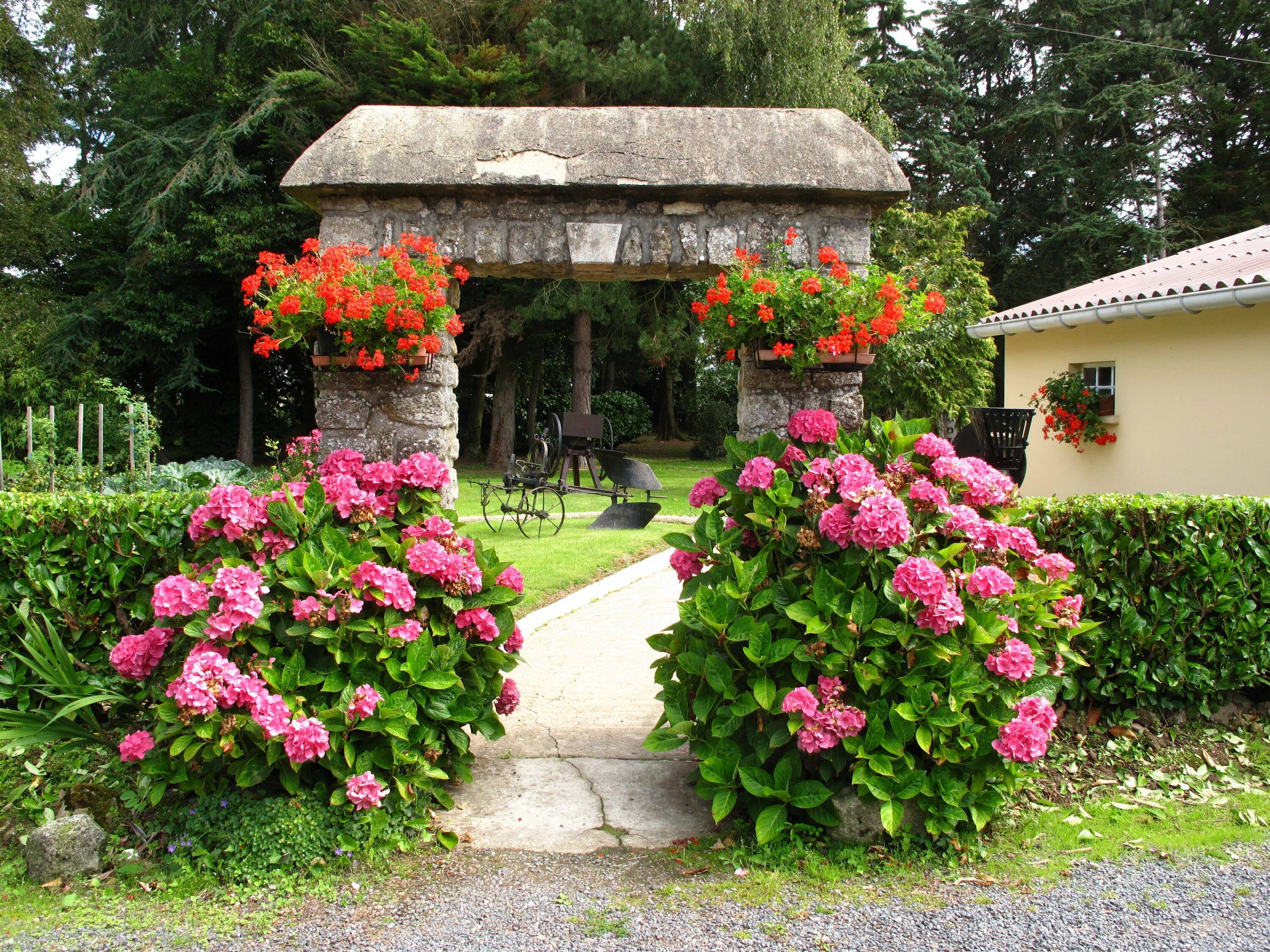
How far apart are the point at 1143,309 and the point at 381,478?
7600 millimetres

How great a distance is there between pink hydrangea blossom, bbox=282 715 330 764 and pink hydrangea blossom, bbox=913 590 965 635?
1.97m

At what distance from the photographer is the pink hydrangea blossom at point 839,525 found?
2984mm

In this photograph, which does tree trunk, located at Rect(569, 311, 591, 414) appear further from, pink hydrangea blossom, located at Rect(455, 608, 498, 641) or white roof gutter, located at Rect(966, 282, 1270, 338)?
pink hydrangea blossom, located at Rect(455, 608, 498, 641)

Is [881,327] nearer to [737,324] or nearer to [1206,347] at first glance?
[737,324]

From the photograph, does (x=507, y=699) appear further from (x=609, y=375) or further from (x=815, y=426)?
(x=609, y=375)

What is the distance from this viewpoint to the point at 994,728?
9.57 ft

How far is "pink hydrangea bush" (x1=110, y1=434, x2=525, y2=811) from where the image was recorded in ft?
9.20

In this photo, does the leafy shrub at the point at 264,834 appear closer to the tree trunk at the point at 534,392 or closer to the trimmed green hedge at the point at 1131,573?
the trimmed green hedge at the point at 1131,573

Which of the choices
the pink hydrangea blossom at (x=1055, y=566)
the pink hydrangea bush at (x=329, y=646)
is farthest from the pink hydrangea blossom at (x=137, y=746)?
the pink hydrangea blossom at (x=1055, y=566)

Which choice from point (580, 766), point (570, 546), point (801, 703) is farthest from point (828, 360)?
point (570, 546)

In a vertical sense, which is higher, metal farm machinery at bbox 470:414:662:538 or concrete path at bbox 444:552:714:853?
metal farm machinery at bbox 470:414:662:538

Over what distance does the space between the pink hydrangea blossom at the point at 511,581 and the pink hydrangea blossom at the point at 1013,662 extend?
5.56 feet

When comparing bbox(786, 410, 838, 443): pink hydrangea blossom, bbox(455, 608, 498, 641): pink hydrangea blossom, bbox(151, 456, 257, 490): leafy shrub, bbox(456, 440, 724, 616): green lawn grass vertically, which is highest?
bbox(786, 410, 838, 443): pink hydrangea blossom

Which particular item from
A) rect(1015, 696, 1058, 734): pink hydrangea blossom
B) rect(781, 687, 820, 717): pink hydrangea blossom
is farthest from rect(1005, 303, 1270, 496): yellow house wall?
rect(781, 687, 820, 717): pink hydrangea blossom
